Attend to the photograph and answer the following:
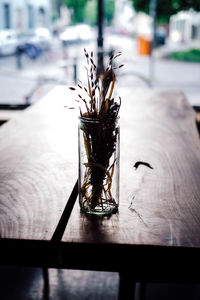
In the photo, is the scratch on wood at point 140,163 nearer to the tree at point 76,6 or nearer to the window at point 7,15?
the tree at point 76,6

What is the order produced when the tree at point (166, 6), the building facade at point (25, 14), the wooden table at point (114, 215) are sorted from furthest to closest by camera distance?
the building facade at point (25, 14) < the tree at point (166, 6) < the wooden table at point (114, 215)

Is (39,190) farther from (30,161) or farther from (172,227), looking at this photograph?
(172,227)

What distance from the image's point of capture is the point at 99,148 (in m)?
0.77

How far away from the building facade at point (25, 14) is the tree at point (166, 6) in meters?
2.98

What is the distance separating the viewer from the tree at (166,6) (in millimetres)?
2918

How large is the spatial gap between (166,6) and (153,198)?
270 cm

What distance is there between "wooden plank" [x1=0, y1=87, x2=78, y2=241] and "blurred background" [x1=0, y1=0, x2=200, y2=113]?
0.38 metres

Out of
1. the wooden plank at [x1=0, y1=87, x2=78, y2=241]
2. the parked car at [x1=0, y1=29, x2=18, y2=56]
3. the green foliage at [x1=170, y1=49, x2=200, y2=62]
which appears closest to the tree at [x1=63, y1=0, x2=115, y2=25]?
the parked car at [x1=0, y1=29, x2=18, y2=56]

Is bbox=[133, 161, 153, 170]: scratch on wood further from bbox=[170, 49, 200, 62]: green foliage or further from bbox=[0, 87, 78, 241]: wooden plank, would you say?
bbox=[170, 49, 200, 62]: green foliage

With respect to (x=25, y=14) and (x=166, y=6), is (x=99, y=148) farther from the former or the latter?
(x=25, y=14)

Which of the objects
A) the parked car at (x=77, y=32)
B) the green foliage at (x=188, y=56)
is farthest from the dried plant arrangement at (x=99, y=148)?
the green foliage at (x=188, y=56)

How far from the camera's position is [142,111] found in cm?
189

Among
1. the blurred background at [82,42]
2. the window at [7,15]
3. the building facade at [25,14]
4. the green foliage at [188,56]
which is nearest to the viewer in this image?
the blurred background at [82,42]

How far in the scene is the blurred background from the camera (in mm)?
3084
